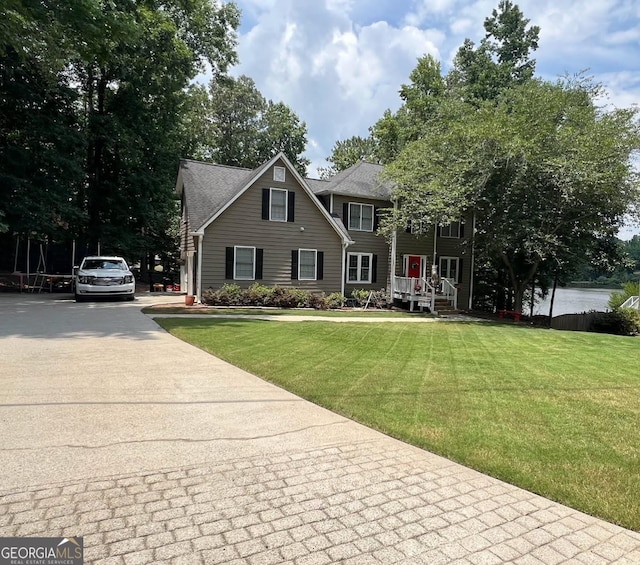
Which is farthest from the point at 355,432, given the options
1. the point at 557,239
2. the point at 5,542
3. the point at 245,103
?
the point at 245,103

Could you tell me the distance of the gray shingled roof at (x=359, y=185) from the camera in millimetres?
21969

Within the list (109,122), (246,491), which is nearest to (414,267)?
(109,122)

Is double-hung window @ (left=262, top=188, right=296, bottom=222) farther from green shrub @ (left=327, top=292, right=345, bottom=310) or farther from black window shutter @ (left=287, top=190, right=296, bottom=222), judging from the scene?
green shrub @ (left=327, top=292, right=345, bottom=310)

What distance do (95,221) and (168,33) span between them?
35.1ft

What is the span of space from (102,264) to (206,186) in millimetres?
6264

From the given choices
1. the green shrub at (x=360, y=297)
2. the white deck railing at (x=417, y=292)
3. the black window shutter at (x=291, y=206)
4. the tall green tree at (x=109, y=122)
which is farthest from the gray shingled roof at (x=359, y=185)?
the tall green tree at (x=109, y=122)

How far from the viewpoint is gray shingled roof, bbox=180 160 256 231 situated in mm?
19453

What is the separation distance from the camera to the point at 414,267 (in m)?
23.2

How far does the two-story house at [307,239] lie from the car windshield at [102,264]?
3.02 meters

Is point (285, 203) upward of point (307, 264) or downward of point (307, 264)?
upward

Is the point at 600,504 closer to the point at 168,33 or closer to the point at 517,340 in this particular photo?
the point at 517,340

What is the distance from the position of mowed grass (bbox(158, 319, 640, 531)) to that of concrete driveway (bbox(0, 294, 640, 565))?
33 cm

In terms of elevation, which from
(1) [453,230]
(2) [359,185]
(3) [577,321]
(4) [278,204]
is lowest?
(3) [577,321]

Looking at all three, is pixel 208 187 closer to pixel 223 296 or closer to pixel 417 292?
pixel 223 296
